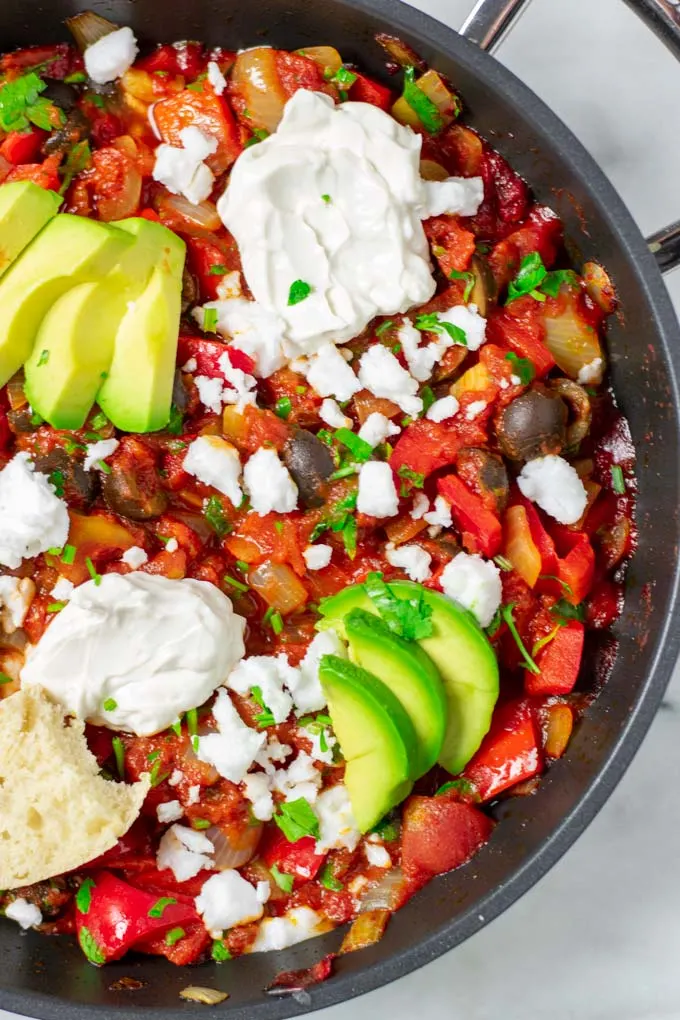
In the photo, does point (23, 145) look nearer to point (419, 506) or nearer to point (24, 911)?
point (419, 506)

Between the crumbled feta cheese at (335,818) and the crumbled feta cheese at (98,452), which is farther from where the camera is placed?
the crumbled feta cheese at (335,818)

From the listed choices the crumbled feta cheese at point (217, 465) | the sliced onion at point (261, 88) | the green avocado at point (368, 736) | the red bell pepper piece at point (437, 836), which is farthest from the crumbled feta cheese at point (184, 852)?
the sliced onion at point (261, 88)

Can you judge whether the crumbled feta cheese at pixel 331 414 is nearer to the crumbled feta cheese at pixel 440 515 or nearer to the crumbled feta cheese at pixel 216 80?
the crumbled feta cheese at pixel 440 515

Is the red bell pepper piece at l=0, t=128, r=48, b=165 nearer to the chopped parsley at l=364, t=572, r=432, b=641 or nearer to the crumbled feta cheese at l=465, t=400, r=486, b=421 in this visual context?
the crumbled feta cheese at l=465, t=400, r=486, b=421

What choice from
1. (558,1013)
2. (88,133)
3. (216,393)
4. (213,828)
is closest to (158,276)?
(216,393)

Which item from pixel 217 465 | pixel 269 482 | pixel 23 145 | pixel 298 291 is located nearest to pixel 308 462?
pixel 269 482
